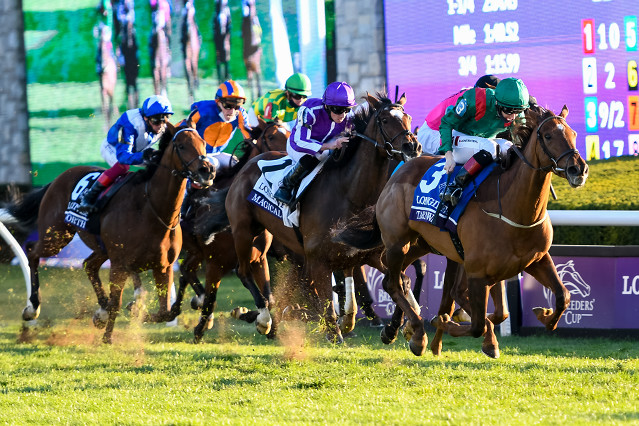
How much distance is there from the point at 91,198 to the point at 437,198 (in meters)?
2.91

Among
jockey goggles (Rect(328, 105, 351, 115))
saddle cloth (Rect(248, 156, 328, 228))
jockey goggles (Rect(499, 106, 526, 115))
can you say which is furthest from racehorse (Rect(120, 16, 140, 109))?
jockey goggles (Rect(499, 106, 526, 115))

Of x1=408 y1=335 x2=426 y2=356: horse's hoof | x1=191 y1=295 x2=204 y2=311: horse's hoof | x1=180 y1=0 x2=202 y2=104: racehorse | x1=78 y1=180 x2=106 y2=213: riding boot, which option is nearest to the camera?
x1=408 y1=335 x2=426 y2=356: horse's hoof

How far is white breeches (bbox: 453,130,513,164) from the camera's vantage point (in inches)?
220

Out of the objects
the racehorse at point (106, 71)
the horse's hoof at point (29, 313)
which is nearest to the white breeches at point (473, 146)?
the horse's hoof at point (29, 313)

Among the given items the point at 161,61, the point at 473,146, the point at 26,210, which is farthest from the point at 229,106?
the point at 161,61

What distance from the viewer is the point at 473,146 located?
222 inches

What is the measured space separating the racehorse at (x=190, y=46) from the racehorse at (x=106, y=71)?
39.1 inches

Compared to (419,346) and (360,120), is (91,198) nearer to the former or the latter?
(360,120)

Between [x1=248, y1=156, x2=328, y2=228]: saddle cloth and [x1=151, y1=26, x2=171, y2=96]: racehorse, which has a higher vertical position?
[x1=151, y1=26, x2=171, y2=96]: racehorse

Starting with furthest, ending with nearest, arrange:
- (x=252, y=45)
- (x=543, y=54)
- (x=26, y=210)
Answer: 1. (x=252, y=45)
2. (x=543, y=54)
3. (x=26, y=210)

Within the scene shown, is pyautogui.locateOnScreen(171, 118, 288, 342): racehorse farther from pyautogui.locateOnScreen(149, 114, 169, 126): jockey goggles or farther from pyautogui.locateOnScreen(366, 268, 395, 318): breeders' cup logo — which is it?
pyautogui.locateOnScreen(366, 268, 395, 318): breeders' cup logo

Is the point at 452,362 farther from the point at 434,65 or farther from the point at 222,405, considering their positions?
the point at 434,65

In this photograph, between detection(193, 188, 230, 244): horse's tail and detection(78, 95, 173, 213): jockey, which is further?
detection(193, 188, 230, 244): horse's tail

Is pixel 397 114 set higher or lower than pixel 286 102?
lower
